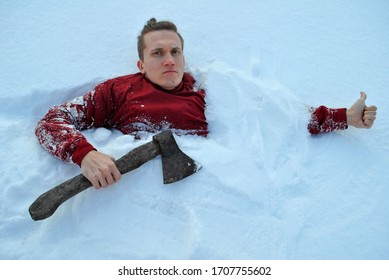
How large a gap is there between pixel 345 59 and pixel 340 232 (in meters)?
1.36

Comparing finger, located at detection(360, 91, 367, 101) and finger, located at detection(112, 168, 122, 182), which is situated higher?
finger, located at detection(360, 91, 367, 101)

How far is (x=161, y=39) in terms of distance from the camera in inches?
80.4

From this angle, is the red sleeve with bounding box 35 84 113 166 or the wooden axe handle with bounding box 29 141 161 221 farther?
the red sleeve with bounding box 35 84 113 166

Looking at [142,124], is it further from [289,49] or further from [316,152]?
[289,49]

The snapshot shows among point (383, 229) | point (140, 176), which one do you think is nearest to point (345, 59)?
point (383, 229)

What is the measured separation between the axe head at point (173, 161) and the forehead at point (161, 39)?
61cm

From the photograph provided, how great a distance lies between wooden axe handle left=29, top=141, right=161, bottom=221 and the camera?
146cm

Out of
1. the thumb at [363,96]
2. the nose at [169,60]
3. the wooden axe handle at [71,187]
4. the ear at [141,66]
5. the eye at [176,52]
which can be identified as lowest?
the wooden axe handle at [71,187]

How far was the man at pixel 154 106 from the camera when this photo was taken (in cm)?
190

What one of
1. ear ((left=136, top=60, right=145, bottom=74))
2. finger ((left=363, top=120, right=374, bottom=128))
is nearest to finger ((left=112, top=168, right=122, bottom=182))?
ear ((left=136, top=60, right=145, bottom=74))

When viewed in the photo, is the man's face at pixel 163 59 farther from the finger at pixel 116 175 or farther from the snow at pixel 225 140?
the finger at pixel 116 175

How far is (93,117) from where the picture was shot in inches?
76.7

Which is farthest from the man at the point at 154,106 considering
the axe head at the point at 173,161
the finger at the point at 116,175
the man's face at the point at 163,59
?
the finger at the point at 116,175

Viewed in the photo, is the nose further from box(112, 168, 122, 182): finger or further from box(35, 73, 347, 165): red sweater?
box(112, 168, 122, 182): finger
